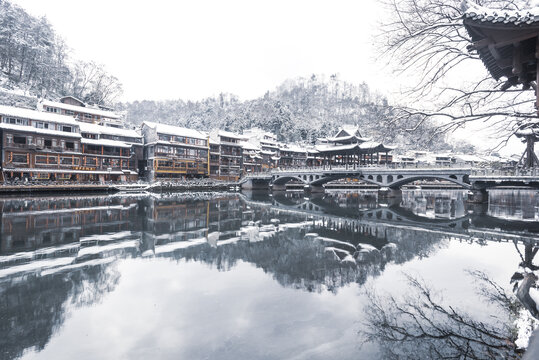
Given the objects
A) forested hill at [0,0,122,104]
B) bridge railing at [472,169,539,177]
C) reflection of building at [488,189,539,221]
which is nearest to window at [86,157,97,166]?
forested hill at [0,0,122,104]

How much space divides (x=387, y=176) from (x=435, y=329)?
4519 cm

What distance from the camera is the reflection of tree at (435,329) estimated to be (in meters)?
5.90

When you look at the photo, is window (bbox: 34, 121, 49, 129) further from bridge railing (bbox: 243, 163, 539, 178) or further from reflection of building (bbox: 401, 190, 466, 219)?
reflection of building (bbox: 401, 190, 466, 219)

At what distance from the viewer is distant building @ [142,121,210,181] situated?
205ft

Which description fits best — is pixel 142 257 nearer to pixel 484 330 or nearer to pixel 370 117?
pixel 370 117

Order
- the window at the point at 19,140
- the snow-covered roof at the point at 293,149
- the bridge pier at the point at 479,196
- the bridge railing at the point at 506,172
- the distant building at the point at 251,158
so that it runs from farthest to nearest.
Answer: the snow-covered roof at the point at 293,149 → the distant building at the point at 251,158 → the window at the point at 19,140 → the bridge pier at the point at 479,196 → the bridge railing at the point at 506,172

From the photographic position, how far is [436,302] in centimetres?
845

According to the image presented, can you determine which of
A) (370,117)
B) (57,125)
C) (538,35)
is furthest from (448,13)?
(57,125)

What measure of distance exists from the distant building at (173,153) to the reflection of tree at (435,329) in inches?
2380

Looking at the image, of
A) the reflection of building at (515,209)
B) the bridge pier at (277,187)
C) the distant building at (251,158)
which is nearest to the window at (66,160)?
the bridge pier at (277,187)

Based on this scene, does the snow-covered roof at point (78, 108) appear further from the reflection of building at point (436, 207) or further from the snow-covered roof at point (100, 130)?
the reflection of building at point (436, 207)

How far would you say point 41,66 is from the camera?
7119 centimetres

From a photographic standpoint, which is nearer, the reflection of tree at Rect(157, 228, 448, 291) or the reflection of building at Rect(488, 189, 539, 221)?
the reflection of tree at Rect(157, 228, 448, 291)

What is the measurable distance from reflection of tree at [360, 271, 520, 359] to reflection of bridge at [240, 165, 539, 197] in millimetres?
35861
